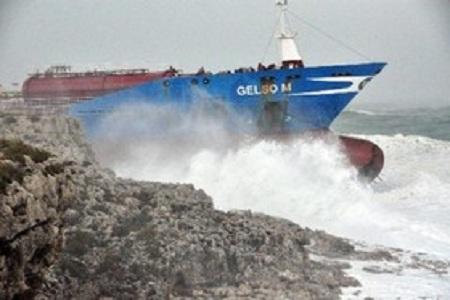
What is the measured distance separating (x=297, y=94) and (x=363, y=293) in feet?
56.3

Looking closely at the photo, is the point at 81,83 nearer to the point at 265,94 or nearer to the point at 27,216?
the point at 265,94

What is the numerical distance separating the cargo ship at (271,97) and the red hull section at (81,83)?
3.41 metres

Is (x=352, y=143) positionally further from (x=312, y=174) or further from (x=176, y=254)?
(x=176, y=254)

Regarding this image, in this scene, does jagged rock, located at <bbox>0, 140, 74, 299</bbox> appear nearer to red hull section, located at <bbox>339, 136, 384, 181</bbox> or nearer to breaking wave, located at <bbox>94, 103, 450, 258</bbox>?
breaking wave, located at <bbox>94, 103, 450, 258</bbox>

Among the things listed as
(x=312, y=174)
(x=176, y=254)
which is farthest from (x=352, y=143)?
(x=176, y=254)

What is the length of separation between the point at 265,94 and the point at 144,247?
17.4 metres

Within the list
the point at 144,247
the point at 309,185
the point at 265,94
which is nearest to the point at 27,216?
the point at 144,247

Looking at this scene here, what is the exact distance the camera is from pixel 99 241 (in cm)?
1361

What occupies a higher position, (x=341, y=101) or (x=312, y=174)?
(x=341, y=101)

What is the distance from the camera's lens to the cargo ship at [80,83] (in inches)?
1332

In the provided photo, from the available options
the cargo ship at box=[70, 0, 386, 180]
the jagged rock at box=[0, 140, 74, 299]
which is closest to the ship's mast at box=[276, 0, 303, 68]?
the cargo ship at box=[70, 0, 386, 180]

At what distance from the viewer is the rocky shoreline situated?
8.98m

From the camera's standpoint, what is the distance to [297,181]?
25.9 meters

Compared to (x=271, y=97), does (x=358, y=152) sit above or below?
below
